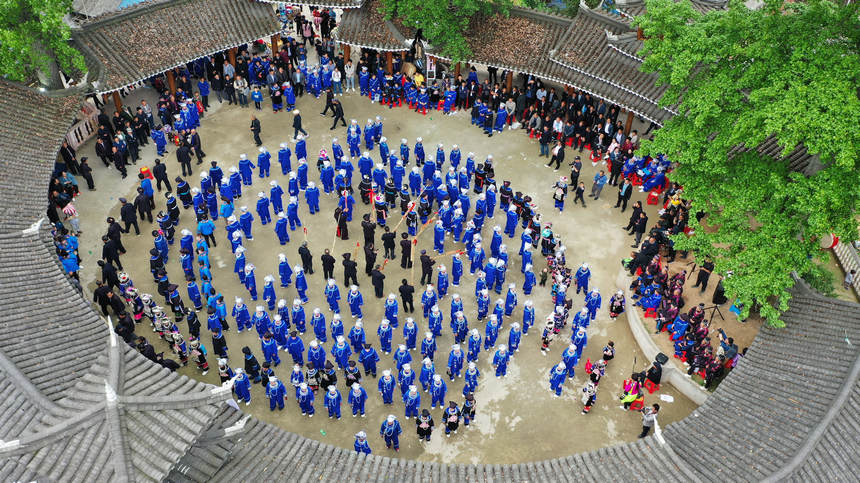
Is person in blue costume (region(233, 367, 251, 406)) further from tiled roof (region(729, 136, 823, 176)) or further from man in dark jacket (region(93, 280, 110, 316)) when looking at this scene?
tiled roof (region(729, 136, 823, 176))

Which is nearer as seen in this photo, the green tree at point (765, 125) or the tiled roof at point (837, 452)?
the tiled roof at point (837, 452)

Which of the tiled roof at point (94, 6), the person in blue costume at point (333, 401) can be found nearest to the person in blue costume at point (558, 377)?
the person in blue costume at point (333, 401)

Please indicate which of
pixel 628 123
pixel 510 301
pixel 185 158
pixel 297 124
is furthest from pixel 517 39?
pixel 185 158

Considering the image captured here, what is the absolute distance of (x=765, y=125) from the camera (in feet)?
47.6

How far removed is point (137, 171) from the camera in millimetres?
25219

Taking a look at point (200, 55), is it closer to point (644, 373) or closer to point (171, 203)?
point (171, 203)

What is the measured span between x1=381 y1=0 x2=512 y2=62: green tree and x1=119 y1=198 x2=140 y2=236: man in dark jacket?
1140 centimetres

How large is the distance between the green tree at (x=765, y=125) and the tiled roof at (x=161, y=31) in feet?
51.3

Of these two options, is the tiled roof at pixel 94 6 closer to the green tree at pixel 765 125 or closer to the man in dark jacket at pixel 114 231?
the man in dark jacket at pixel 114 231

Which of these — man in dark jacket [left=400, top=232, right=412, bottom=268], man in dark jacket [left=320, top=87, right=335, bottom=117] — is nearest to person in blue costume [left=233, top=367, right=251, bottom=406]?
man in dark jacket [left=400, top=232, right=412, bottom=268]

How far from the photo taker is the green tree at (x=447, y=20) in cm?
2622

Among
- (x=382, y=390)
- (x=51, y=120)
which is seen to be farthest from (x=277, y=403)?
(x=51, y=120)

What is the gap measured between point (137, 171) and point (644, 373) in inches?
686

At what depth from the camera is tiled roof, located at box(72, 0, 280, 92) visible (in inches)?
981
